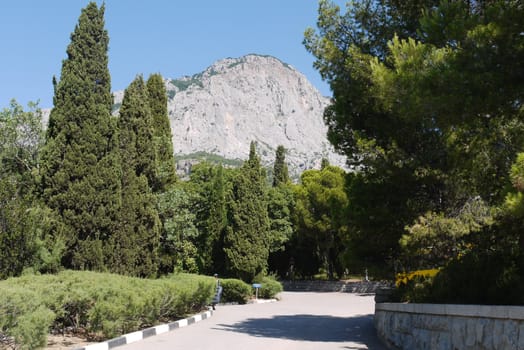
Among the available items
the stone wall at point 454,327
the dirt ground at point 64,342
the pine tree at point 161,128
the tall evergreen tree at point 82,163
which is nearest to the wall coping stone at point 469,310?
the stone wall at point 454,327

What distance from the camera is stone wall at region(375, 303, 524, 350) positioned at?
6324 millimetres

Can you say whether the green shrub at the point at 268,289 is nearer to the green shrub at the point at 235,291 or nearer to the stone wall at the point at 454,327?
the green shrub at the point at 235,291

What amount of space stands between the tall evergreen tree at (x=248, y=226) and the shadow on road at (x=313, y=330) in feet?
53.6

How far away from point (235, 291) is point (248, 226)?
5.60m

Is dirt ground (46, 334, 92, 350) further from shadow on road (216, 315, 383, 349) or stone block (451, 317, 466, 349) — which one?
stone block (451, 317, 466, 349)

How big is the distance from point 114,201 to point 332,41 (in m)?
7.78

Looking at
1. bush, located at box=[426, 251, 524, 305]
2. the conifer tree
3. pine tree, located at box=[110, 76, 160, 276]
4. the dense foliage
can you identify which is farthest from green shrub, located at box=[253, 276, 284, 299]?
bush, located at box=[426, 251, 524, 305]

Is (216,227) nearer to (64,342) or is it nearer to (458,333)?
(64,342)

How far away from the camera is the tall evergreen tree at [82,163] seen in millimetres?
16203

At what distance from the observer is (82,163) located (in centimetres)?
1648

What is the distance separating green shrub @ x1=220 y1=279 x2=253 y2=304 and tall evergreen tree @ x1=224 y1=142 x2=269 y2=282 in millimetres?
3487

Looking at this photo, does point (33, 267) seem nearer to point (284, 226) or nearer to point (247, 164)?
point (247, 164)

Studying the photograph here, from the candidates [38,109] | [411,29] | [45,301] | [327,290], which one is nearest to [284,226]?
[327,290]

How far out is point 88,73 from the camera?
17797mm
